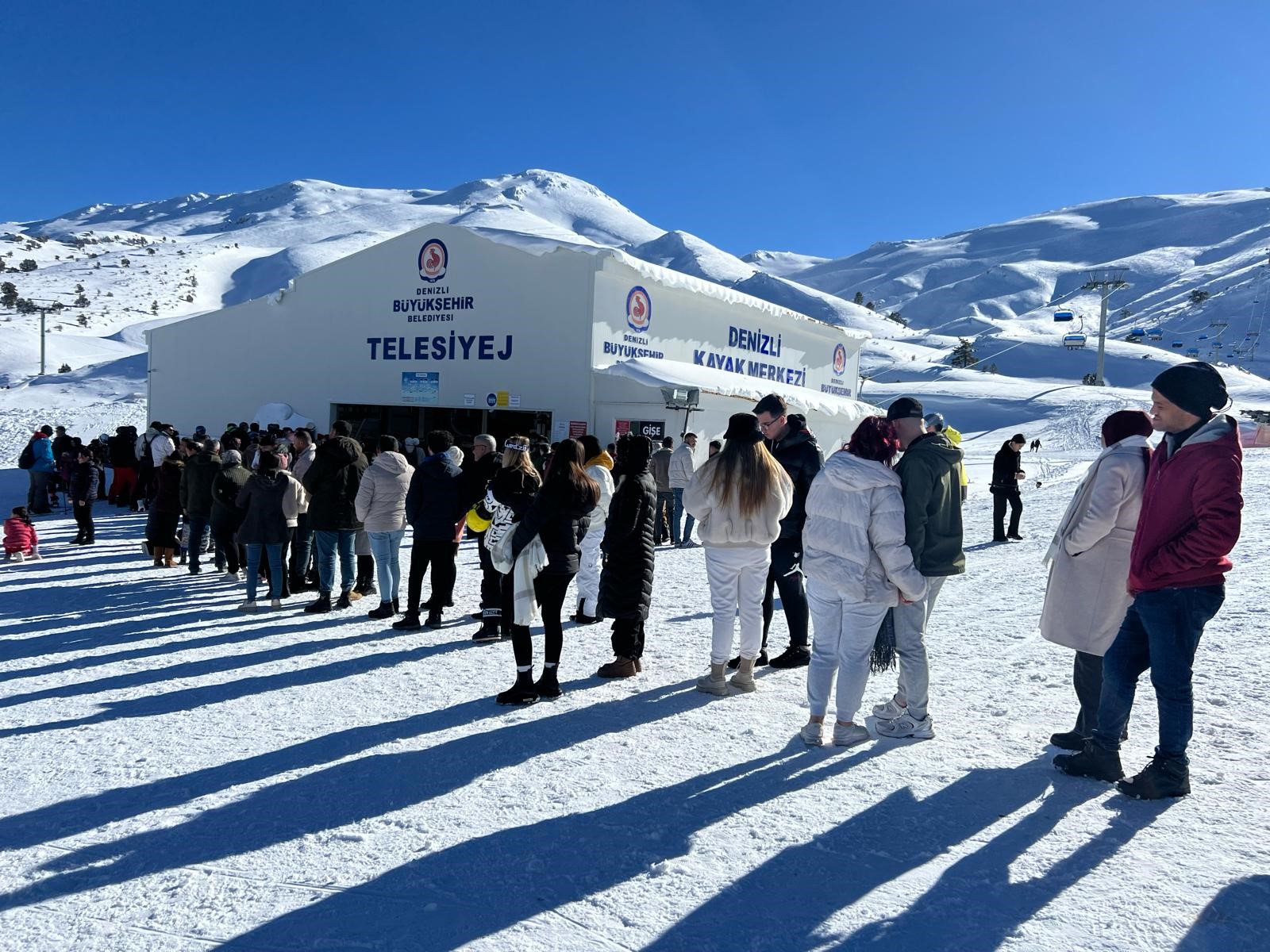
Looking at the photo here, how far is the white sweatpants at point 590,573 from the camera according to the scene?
22.6ft

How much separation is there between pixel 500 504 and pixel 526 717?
1.69 m

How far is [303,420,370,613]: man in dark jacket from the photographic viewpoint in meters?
6.86

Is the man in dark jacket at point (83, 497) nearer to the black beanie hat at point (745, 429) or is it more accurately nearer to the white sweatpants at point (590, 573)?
the white sweatpants at point (590, 573)

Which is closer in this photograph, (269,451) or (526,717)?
(526,717)

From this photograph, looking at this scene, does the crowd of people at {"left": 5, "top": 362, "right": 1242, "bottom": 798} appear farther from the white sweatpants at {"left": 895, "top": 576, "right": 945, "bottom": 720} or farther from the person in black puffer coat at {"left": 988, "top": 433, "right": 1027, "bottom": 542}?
the person in black puffer coat at {"left": 988, "top": 433, "right": 1027, "bottom": 542}

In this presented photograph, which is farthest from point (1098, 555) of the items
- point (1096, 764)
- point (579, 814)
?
point (579, 814)

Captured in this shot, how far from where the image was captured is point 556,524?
15.4 feet

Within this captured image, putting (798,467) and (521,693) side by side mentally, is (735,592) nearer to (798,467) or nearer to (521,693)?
(798,467)

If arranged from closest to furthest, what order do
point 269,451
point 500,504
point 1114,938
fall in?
point 1114,938 < point 500,504 < point 269,451

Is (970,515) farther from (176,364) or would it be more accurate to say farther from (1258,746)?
(176,364)

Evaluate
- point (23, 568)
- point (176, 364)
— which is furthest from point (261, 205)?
point (23, 568)

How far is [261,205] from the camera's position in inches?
7077

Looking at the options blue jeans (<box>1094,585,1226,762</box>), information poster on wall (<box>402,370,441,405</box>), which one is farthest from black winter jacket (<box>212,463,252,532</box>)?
information poster on wall (<box>402,370,441,405</box>)

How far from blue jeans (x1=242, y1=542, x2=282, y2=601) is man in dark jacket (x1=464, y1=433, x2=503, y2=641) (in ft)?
5.70
